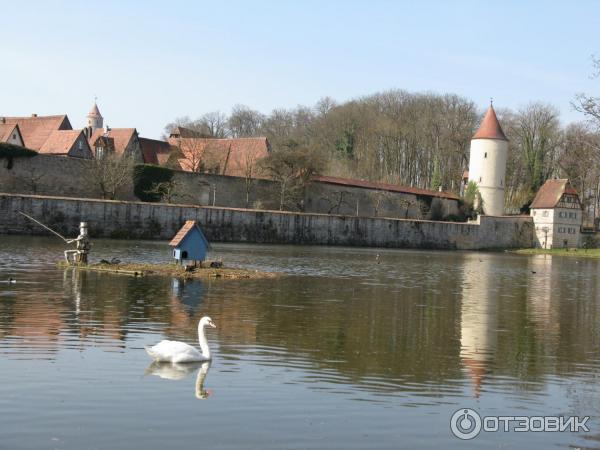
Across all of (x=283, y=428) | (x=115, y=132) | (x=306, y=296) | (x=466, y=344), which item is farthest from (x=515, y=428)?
(x=115, y=132)

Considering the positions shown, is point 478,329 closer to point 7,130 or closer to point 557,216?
point 7,130

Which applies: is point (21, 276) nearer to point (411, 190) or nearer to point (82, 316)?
point (82, 316)

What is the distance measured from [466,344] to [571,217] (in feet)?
206

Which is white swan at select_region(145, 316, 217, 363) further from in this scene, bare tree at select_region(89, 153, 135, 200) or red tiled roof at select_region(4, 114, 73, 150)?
red tiled roof at select_region(4, 114, 73, 150)

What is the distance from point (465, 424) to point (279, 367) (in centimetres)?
298

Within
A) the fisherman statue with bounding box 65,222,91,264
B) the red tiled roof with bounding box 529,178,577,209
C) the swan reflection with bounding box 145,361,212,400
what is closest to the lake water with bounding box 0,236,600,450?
the swan reflection with bounding box 145,361,212,400

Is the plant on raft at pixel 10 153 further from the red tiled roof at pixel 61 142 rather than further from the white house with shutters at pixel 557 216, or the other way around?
the white house with shutters at pixel 557 216

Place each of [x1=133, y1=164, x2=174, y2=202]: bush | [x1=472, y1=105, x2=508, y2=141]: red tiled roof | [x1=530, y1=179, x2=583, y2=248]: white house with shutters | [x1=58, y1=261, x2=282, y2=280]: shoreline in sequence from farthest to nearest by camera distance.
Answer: [x1=472, y1=105, x2=508, y2=141]: red tiled roof → [x1=530, y1=179, x2=583, y2=248]: white house with shutters → [x1=133, y1=164, x2=174, y2=202]: bush → [x1=58, y1=261, x2=282, y2=280]: shoreline

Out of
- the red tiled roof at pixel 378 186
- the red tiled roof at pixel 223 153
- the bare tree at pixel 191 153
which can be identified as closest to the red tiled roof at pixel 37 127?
the bare tree at pixel 191 153

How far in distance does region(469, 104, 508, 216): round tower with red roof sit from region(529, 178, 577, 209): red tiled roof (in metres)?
3.52

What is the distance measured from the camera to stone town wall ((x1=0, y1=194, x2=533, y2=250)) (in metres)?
42.8

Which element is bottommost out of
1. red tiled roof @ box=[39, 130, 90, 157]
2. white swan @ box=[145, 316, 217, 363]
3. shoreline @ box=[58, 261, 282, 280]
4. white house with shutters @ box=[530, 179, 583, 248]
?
white swan @ box=[145, 316, 217, 363]

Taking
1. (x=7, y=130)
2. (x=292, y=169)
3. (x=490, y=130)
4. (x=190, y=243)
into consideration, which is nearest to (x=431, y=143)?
(x=490, y=130)

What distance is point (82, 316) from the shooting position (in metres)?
13.8
